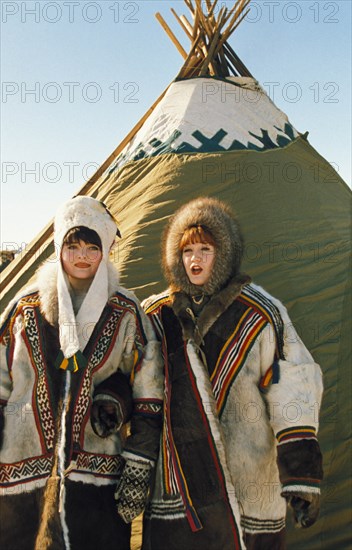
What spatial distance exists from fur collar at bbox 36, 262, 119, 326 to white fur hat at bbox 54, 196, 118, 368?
0.17 feet

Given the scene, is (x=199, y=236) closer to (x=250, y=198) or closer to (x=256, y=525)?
(x=256, y=525)

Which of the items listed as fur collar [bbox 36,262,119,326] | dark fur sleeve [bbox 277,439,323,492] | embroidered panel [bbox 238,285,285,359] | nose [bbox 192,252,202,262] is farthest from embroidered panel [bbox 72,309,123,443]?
dark fur sleeve [bbox 277,439,323,492]

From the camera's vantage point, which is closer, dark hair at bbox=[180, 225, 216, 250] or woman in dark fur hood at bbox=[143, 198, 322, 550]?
woman in dark fur hood at bbox=[143, 198, 322, 550]

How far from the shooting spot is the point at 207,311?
7.23ft

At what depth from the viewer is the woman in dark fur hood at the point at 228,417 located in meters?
2.07

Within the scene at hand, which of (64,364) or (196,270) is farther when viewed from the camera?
(196,270)

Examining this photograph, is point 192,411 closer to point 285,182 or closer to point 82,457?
point 82,457

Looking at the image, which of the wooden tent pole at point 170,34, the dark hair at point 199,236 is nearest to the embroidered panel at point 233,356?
the dark hair at point 199,236

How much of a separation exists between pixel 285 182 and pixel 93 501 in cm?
263

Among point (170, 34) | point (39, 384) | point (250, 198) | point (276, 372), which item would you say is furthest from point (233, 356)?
point (170, 34)

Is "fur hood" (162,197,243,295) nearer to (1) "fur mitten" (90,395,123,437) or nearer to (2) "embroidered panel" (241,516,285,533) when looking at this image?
(1) "fur mitten" (90,395,123,437)

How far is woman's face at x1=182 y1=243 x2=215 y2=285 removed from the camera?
225 centimetres

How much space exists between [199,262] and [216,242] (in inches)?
4.0

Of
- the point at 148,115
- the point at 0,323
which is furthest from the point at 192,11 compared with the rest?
the point at 0,323
